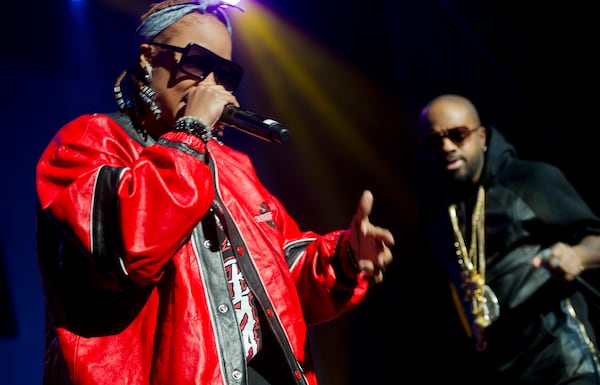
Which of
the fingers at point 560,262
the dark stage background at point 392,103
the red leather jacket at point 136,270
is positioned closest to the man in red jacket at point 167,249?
the red leather jacket at point 136,270

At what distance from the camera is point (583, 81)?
3.34 meters

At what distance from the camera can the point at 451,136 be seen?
10.3 feet

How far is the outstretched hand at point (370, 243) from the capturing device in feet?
4.97

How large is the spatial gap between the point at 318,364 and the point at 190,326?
8.55ft

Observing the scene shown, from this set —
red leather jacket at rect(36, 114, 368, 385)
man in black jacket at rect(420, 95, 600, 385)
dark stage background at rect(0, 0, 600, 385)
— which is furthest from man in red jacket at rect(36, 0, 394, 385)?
dark stage background at rect(0, 0, 600, 385)

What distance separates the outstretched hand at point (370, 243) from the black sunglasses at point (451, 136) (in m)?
1.69

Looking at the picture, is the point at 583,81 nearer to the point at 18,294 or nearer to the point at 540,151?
the point at 540,151

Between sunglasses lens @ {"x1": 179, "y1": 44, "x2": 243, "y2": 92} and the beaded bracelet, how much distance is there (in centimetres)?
28

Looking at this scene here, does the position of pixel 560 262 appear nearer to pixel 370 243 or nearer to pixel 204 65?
pixel 370 243

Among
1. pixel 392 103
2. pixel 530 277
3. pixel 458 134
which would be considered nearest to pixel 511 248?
pixel 530 277

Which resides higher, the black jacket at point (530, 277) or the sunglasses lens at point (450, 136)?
the sunglasses lens at point (450, 136)

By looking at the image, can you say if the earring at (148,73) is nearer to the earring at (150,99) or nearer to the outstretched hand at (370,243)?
the earring at (150,99)

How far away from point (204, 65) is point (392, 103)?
8.49ft

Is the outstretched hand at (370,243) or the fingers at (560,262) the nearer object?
the outstretched hand at (370,243)
